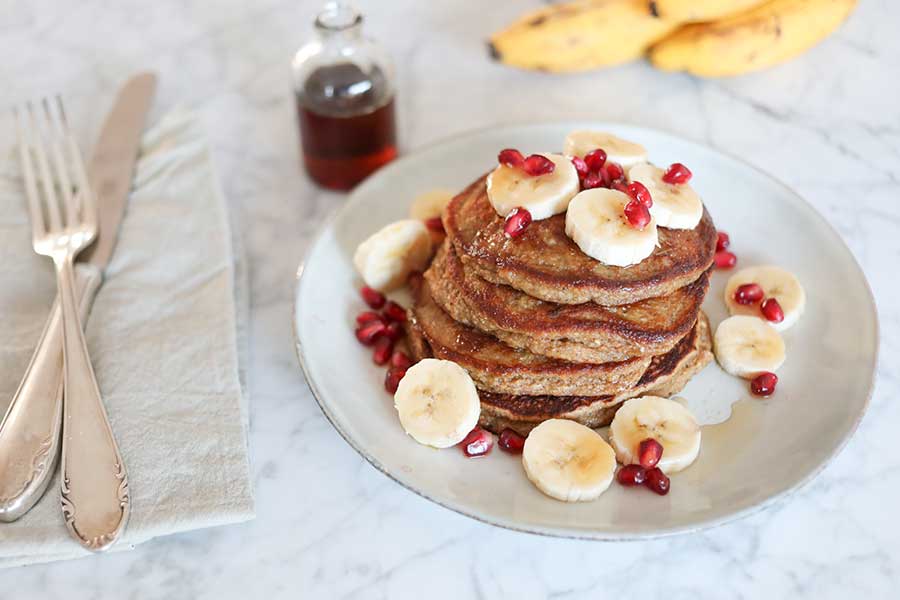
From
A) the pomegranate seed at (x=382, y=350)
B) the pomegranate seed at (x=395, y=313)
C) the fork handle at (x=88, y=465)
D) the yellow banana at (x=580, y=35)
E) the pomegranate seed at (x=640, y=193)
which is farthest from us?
the yellow banana at (x=580, y=35)

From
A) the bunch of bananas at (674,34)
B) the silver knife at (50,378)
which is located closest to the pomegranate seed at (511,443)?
the silver knife at (50,378)

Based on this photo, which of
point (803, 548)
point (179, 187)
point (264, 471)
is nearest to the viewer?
point (803, 548)

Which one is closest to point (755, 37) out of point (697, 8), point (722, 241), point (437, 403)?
point (697, 8)

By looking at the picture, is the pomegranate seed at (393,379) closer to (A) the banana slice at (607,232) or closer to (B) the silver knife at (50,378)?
(A) the banana slice at (607,232)

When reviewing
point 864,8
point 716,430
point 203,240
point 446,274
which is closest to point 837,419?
point 716,430

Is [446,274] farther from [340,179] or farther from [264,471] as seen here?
[340,179]

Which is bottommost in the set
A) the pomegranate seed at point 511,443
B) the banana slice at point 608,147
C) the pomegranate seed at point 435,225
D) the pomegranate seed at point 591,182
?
the pomegranate seed at point 511,443
